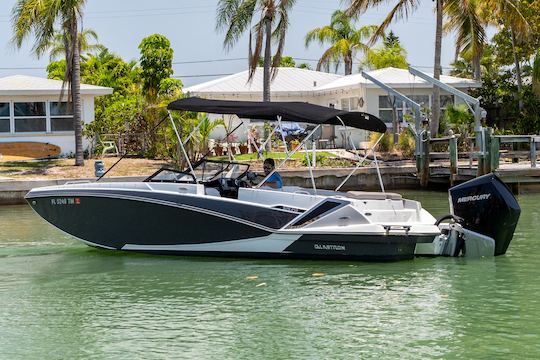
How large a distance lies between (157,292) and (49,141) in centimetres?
2214

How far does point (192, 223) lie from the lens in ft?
46.9

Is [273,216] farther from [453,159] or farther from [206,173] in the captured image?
[453,159]

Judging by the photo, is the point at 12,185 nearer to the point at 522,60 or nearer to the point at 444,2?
the point at 444,2

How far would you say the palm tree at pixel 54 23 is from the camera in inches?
1117

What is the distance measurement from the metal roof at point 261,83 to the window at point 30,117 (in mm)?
6708

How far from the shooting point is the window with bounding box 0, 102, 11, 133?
3278 centimetres

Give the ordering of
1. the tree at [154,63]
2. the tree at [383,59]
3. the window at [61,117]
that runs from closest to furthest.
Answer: the window at [61,117]
the tree at [154,63]
the tree at [383,59]

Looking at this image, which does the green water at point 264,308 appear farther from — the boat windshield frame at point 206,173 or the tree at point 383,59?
the tree at point 383,59

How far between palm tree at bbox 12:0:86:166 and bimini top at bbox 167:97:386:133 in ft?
49.4

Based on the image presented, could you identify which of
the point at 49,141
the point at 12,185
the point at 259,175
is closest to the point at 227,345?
the point at 259,175

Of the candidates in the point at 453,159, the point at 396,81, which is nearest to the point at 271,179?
the point at 453,159

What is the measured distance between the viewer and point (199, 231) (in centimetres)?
1437

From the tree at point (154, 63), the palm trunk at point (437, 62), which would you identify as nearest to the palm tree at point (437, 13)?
the palm trunk at point (437, 62)

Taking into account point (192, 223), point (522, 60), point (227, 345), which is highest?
point (522, 60)
